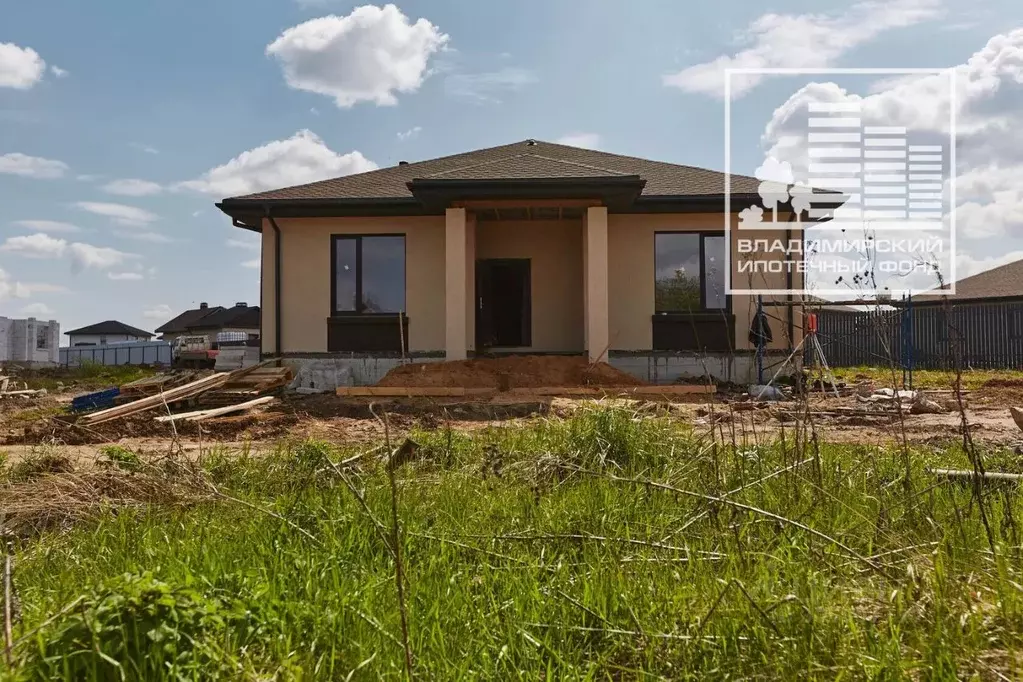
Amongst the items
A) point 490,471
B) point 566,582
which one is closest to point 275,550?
point 566,582

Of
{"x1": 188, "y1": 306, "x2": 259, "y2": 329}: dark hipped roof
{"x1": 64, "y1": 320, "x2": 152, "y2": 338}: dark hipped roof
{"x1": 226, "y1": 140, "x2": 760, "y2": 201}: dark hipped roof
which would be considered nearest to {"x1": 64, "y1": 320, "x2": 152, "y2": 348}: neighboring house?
{"x1": 64, "y1": 320, "x2": 152, "y2": 338}: dark hipped roof

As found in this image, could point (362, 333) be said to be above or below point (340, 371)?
above

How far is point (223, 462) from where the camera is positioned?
4.93m

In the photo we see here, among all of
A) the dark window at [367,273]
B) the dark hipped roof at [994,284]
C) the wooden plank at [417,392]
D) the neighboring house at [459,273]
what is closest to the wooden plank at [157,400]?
the wooden plank at [417,392]

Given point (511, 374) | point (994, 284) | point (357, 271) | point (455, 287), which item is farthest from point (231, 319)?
point (994, 284)

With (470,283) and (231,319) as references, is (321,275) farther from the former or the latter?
(231,319)

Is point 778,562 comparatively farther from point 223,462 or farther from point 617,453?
point 223,462

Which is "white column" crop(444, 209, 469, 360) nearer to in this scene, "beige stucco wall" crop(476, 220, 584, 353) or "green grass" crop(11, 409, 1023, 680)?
"beige stucco wall" crop(476, 220, 584, 353)

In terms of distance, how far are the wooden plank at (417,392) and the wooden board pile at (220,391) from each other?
1.38 meters

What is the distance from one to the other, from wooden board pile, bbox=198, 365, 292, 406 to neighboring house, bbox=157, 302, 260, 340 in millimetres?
32640

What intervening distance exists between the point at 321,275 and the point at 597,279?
566 centimetres

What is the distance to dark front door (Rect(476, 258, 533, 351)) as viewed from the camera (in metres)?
15.4

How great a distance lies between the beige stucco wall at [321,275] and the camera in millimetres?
14062

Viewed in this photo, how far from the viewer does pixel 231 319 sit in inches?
2000
